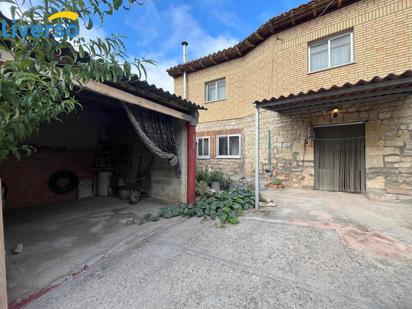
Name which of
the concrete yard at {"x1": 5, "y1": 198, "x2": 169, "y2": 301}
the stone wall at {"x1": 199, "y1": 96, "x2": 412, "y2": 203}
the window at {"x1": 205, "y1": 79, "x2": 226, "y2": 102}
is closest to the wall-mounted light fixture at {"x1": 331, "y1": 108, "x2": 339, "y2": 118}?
the stone wall at {"x1": 199, "y1": 96, "x2": 412, "y2": 203}

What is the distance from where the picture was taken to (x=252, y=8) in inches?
294

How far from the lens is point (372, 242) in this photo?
3.12 meters

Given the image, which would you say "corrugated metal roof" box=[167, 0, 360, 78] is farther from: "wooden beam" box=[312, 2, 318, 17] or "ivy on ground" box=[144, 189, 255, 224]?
"ivy on ground" box=[144, 189, 255, 224]

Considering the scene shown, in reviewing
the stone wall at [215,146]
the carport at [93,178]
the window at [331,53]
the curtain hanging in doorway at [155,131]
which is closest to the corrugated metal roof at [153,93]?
the carport at [93,178]

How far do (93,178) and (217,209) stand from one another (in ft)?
15.8

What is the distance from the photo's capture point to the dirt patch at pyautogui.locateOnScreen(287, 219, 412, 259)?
284 centimetres

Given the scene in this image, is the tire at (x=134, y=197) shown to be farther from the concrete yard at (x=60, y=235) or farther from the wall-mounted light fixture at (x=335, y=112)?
the wall-mounted light fixture at (x=335, y=112)

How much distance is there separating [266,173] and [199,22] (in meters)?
6.70

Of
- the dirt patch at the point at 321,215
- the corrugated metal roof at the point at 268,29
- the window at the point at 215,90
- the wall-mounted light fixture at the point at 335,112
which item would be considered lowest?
the dirt patch at the point at 321,215

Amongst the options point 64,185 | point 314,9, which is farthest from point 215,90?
point 64,185

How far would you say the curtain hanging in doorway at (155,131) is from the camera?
413cm

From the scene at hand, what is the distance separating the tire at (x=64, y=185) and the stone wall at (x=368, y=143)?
21.3 feet

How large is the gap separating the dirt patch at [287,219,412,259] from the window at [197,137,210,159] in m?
6.87

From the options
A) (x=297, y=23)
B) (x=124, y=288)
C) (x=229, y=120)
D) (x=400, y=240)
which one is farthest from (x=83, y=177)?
(x=297, y=23)
